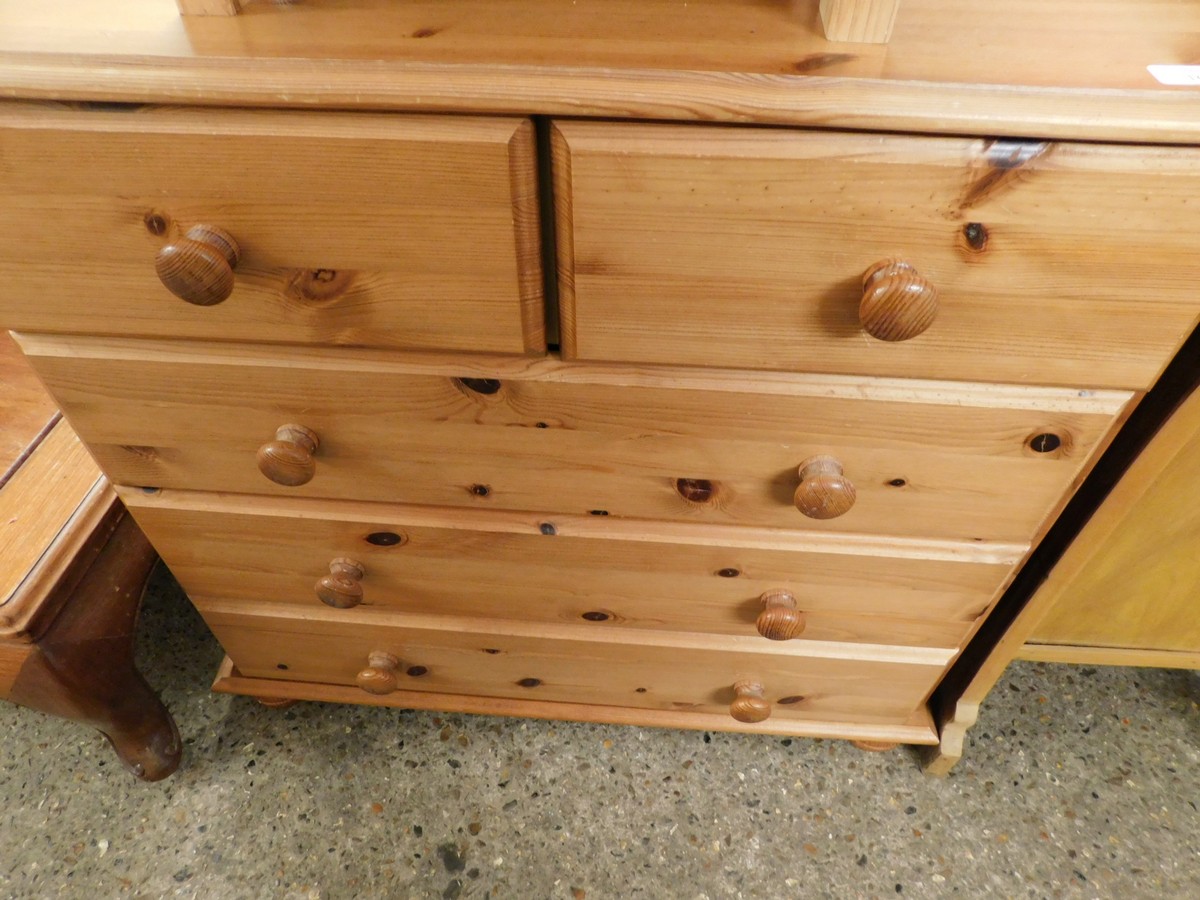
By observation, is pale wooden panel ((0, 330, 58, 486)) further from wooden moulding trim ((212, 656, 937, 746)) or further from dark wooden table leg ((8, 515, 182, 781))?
wooden moulding trim ((212, 656, 937, 746))

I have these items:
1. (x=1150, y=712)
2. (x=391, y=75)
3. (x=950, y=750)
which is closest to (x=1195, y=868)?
(x=1150, y=712)

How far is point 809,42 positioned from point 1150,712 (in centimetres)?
110

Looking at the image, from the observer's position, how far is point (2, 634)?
76 cm

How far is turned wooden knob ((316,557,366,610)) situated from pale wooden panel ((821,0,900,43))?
2.03 feet

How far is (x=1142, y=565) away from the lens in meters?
0.80

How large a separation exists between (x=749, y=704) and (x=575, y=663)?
0.21 metres

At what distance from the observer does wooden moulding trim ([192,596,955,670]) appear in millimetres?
831

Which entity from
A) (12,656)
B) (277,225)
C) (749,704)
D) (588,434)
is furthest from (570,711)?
(277,225)

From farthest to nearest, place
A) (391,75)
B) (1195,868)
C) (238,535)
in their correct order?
1. (1195,868)
2. (238,535)
3. (391,75)

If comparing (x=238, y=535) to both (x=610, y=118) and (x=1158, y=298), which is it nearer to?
(x=610, y=118)

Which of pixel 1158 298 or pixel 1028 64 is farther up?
pixel 1028 64

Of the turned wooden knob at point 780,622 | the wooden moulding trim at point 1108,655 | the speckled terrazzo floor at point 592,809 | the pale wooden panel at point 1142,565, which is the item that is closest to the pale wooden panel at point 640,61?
the pale wooden panel at point 1142,565

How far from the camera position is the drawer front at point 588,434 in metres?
0.57

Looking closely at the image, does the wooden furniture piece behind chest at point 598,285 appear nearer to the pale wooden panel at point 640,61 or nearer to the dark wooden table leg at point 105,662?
the pale wooden panel at point 640,61
